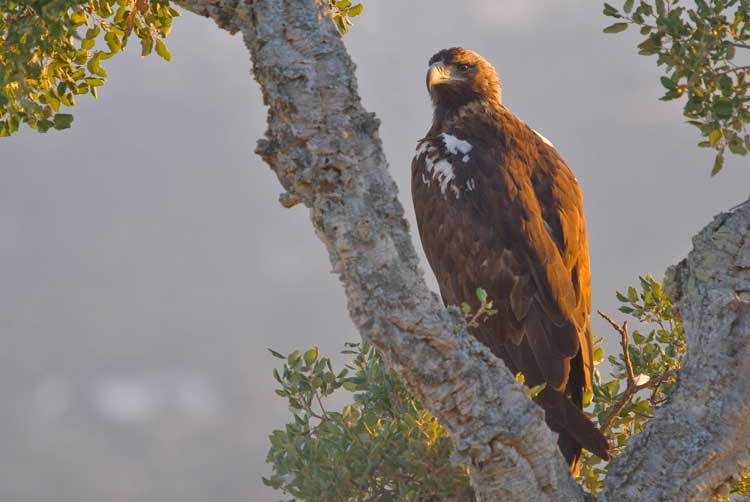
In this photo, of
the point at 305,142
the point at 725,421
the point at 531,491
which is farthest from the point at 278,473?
the point at 725,421

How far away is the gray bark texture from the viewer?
5.11 metres

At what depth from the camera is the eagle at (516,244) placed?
7723 mm

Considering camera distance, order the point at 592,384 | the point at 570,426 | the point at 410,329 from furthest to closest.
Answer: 1. the point at 592,384
2. the point at 570,426
3. the point at 410,329

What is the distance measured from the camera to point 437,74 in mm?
9805

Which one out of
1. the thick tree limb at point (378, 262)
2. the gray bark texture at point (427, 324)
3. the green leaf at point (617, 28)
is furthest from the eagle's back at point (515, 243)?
the green leaf at point (617, 28)

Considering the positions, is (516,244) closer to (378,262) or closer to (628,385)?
(628,385)

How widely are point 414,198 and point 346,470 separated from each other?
3114 millimetres

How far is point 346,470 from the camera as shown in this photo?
6336 millimetres

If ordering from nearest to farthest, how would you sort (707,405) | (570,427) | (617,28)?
(707,405) < (617,28) < (570,427)

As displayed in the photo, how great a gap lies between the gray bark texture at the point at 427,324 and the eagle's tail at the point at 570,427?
44.0 inches

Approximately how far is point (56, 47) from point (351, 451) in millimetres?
3275

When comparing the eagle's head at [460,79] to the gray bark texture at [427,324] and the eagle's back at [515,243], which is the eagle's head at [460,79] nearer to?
the eagle's back at [515,243]

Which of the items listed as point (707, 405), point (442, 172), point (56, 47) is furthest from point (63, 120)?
point (707, 405)

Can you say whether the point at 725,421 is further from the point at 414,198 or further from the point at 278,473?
the point at 414,198
